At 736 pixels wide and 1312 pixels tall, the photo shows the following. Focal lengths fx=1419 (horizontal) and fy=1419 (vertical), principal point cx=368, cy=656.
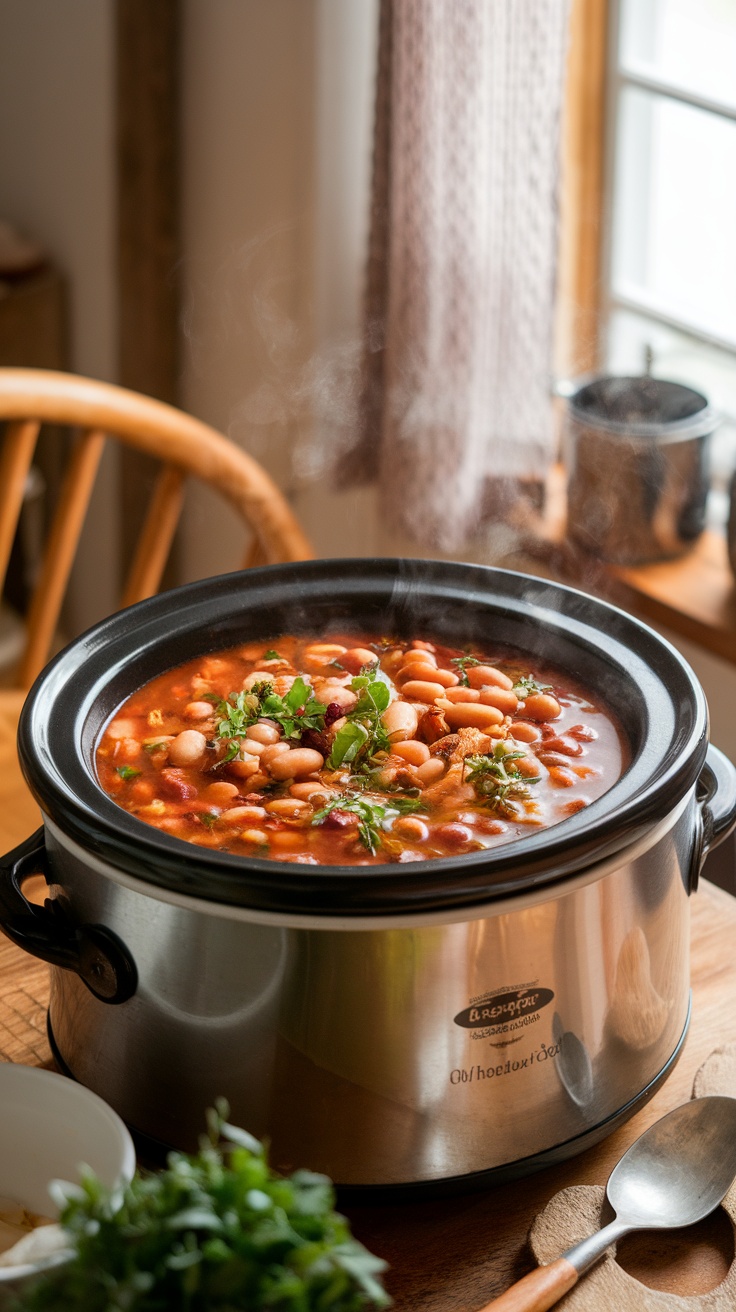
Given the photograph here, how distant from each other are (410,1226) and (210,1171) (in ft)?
1.41

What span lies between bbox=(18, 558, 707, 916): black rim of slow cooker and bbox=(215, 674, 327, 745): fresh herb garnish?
12 cm

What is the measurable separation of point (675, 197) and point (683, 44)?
295mm

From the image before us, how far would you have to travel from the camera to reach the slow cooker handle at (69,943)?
1178mm

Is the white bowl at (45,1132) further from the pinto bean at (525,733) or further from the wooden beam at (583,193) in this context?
the wooden beam at (583,193)

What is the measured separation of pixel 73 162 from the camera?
3746 mm

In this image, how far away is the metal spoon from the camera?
3.67ft

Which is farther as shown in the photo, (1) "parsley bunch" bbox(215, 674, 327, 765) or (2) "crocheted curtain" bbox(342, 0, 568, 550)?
(2) "crocheted curtain" bbox(342, 0, 568, 550)

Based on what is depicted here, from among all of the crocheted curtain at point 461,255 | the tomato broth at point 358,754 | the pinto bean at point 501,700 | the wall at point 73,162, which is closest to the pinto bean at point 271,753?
the tomato broth at point 358,754

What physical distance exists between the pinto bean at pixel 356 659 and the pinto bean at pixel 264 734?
0.17 m

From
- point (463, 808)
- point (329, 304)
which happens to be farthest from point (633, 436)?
point (463, 808)

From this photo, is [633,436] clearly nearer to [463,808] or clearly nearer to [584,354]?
[584,354]

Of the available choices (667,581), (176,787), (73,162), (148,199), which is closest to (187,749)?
(176,787)

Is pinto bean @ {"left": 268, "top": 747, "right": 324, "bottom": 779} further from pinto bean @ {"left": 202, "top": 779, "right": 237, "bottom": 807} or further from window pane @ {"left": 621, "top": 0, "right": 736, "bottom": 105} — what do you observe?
window pane @ {"left": 621, "top": 0, "right": 736, "bottom": 105}

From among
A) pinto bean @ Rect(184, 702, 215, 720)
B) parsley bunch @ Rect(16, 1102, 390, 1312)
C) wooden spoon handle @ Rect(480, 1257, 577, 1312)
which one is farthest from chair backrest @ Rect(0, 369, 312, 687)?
parsley bunch @ Rect(16, 1102, 390, 1312)
